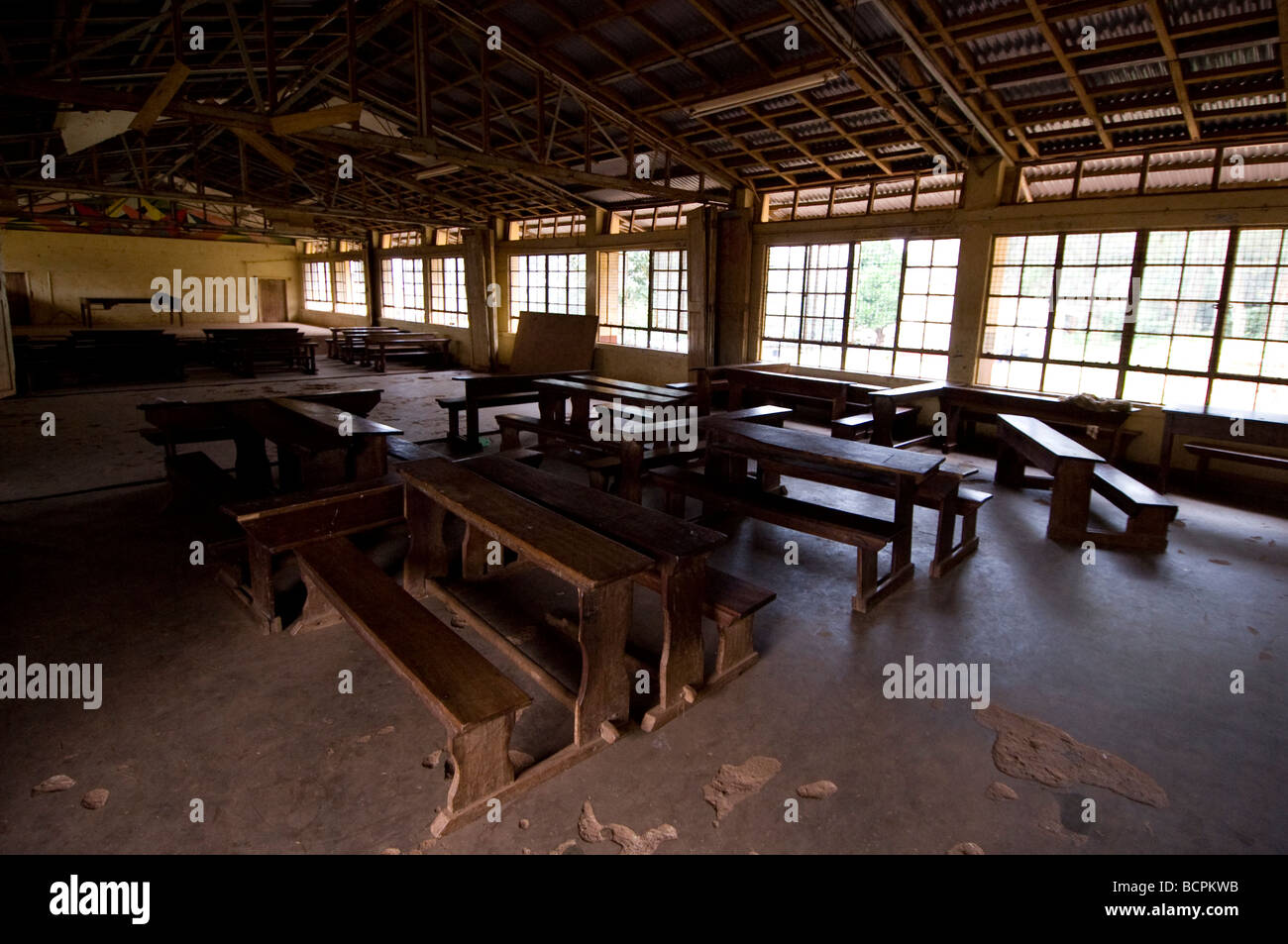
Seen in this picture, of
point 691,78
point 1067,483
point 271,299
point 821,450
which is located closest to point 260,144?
point 691,78

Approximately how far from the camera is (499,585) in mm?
3980

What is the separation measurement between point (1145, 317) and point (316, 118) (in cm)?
815

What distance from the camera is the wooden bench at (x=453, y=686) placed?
222cm

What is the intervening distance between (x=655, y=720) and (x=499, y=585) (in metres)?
1.50

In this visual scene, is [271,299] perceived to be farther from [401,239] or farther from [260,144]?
[260,144]

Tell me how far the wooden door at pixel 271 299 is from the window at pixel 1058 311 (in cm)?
2328

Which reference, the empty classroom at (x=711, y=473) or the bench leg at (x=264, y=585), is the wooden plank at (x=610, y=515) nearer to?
the empty classroom at (x=711, y=473)

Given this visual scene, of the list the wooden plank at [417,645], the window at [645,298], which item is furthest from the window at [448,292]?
the wooden plank at [417,645]

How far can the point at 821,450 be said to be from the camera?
4309mm

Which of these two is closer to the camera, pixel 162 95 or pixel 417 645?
pixel 417 645

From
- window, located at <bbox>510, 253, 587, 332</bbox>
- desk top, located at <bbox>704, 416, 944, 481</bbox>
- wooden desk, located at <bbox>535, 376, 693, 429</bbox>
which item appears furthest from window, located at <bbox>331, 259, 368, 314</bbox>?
desk top, located at <bbox>704, 416, 944, 481</bbox>

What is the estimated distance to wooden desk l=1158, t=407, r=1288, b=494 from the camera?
572 centimetres
